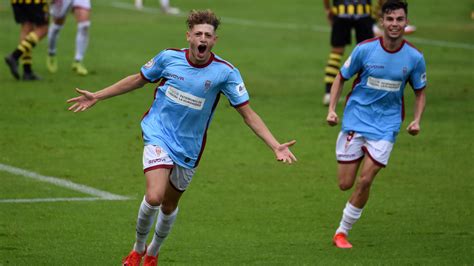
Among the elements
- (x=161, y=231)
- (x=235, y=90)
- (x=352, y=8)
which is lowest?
(x=352, y=8)

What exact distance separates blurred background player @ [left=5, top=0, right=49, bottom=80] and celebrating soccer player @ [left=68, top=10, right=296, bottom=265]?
37.3 feet

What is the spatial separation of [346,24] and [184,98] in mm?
9958

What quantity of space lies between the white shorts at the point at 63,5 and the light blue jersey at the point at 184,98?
39.3 feet

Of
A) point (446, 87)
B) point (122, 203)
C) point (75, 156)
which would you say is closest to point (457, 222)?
point (122, 203)

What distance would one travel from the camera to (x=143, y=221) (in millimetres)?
9789

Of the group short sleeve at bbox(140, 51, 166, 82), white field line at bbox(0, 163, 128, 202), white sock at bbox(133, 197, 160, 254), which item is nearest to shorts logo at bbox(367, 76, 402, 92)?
short sleeve at bbox(140, 51, 166, 82)

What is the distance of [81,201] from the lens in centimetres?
1306

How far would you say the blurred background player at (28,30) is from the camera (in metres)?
20.9

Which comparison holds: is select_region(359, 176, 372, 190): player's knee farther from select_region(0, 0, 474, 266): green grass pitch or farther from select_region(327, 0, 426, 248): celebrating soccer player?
select_region(0, 0, 474, 266): green grass pitch

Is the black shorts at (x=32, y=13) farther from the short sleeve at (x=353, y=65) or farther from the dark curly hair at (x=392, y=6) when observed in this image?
the dark curly hair at (x=392, y=6)

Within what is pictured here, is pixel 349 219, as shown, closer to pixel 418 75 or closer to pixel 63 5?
pixel 418 75

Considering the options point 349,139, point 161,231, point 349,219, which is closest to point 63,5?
point 349,139

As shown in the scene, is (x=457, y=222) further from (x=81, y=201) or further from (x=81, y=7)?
(x=81, y=7)

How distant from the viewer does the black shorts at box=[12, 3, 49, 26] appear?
21156 mm
